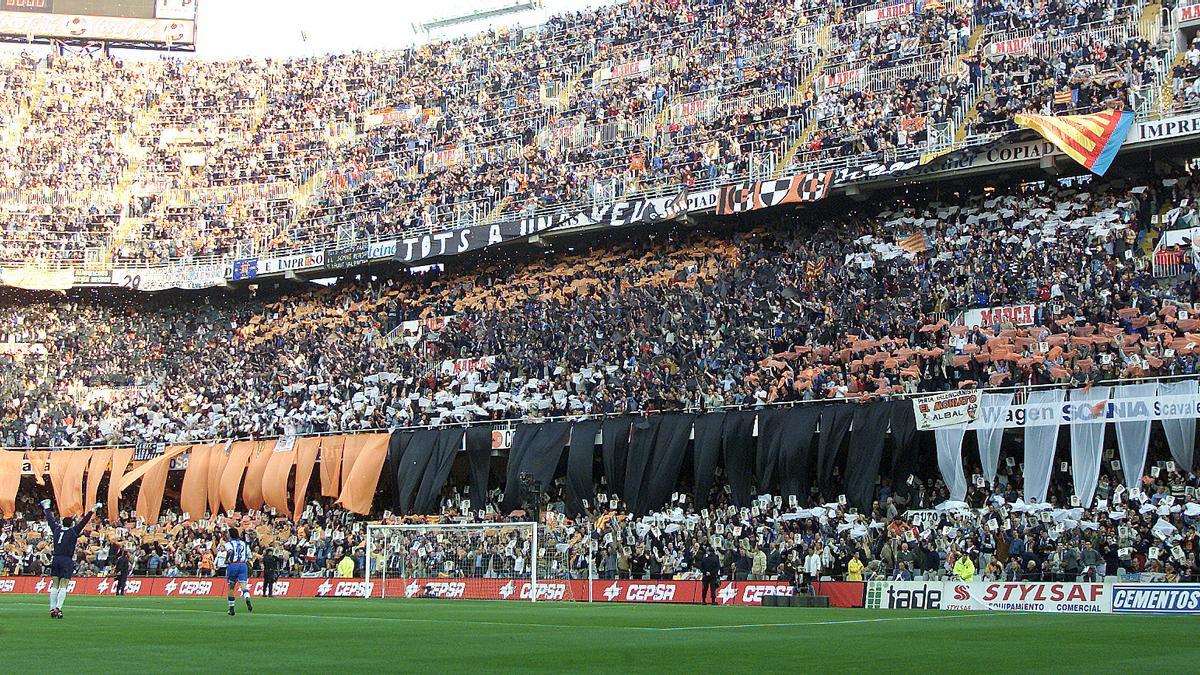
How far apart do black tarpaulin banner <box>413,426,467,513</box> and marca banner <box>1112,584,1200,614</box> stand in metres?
21.7

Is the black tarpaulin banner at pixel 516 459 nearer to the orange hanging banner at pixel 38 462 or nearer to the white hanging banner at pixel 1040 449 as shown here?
the white hanging banner at pixel 1040 449

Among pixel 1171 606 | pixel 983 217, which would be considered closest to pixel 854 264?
pixel 983 217

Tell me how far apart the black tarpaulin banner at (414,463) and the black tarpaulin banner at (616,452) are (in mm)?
6367

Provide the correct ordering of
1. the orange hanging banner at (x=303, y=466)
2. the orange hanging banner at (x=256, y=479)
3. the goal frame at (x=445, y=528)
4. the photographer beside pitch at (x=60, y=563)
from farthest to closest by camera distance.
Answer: the orange hanging banner at (x=256, y=479)
the orange hanging banner at (x=303, y=466)
the goal frame at (x=445, y=528)
the photographer beside pitch at (x=60, y=563)

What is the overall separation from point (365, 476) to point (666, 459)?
1096 cm

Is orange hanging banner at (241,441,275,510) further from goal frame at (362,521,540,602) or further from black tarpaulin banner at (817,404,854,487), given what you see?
black tarpaulin banner at (817,404,854,487)

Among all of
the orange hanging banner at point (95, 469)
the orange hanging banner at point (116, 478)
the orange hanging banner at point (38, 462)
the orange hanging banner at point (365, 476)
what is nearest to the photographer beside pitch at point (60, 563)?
the orange hanging banner at point (365, 476)

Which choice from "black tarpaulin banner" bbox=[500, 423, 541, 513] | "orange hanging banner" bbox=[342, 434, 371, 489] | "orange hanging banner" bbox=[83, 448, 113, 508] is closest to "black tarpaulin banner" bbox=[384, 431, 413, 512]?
"orange hanging banner" bbox=[342, 434, 371, 489]

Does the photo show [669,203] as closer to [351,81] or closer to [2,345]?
[351,81]

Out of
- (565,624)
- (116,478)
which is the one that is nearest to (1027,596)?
(565,624)

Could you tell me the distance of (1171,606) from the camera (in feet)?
84.8

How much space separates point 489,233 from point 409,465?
34.4ft

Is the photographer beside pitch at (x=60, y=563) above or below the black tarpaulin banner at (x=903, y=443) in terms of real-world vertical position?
below

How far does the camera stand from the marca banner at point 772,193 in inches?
1711
